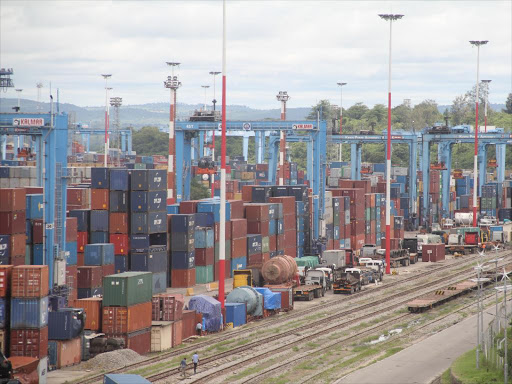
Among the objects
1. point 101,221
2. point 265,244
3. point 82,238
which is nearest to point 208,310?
point 101,221

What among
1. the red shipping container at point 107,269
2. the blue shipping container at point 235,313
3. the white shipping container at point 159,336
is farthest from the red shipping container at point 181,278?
the white shipping container at point 159,336

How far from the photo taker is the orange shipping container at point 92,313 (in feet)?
159

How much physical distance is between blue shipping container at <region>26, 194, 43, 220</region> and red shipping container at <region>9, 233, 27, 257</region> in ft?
10.7

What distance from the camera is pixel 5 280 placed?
138ft

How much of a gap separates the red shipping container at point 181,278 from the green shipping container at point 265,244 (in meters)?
11.0

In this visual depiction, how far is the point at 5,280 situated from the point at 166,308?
35.9 feet

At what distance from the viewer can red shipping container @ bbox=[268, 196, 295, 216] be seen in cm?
8531

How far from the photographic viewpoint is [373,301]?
68.7 m

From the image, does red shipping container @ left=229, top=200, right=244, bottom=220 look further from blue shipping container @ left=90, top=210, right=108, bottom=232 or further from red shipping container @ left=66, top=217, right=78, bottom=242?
red shipping container @ left=66, top=217, right=78, bottom=242

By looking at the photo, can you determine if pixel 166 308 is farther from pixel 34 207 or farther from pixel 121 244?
pixel 121 244

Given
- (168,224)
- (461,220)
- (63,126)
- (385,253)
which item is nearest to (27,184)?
(168,224)

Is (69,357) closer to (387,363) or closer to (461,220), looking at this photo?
(387,363)

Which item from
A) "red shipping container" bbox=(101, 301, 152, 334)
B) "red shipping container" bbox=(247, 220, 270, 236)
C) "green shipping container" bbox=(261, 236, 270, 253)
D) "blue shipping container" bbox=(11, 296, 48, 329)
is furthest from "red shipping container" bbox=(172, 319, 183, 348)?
"green shipping container" bbox=(261, 236, 270, 253)

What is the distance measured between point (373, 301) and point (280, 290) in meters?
8.87
